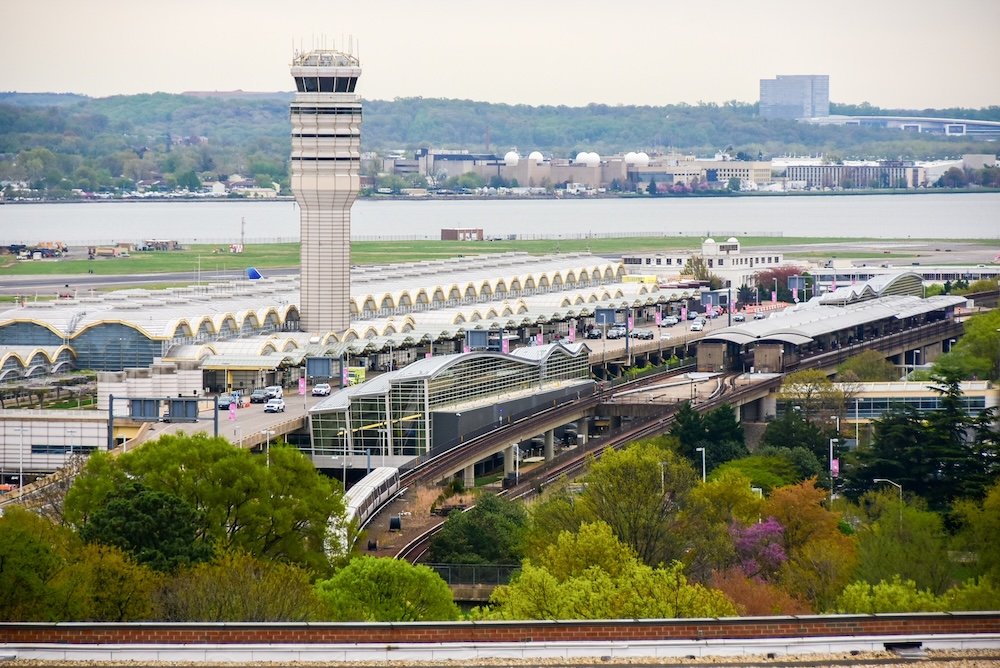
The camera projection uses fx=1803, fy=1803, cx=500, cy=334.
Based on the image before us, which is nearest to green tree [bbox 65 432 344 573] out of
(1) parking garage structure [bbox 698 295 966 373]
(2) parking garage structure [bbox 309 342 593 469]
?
(2) parking garage structure [bbox 309 342 593 469]

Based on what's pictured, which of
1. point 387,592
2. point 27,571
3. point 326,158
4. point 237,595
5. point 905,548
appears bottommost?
point 905,548

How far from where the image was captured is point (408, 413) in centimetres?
7144

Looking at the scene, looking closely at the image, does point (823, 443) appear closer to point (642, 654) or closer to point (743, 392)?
point (743, 392)

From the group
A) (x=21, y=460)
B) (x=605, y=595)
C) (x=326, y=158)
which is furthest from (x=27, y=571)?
(x=326, y=158)

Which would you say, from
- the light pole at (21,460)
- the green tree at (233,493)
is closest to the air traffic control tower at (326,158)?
the light pole at (21,460)

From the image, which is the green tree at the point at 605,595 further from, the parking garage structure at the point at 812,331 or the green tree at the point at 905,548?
the parking garage structure at the point at 812,331

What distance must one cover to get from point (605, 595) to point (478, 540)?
1560cm

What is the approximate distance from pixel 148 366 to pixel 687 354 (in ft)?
119

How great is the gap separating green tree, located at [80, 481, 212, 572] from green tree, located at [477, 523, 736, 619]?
707 cm

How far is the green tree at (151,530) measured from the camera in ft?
134

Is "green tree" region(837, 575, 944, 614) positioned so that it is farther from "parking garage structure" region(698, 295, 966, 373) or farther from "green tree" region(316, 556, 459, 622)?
"parking garage structure" region(698, 295, 966, 373)

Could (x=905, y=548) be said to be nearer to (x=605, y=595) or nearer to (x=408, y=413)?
(x=605, y=595)

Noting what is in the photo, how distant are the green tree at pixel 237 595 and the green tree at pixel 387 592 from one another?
2.34ft

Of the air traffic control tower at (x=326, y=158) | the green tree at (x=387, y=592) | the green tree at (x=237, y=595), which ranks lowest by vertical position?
the green tree at (x=387, y=592)
